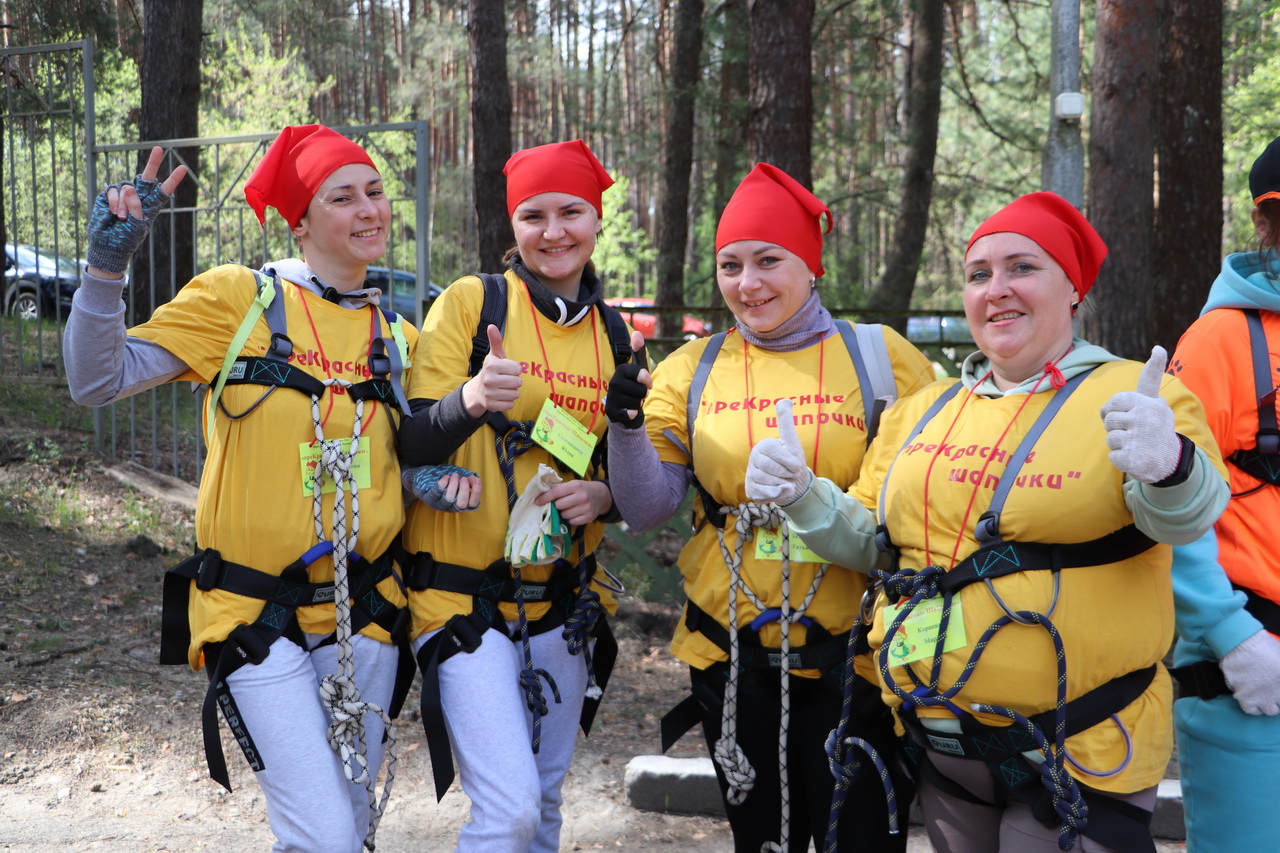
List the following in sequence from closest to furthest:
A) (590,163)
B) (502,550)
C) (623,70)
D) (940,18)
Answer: (502,550) → (590,163) → (940,18) → (623,70)

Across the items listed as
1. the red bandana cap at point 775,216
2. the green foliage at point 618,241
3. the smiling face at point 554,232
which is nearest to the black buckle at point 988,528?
the red bandana cap at point 775,216

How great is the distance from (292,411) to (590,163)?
1.10m

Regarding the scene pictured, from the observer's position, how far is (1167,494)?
202 cm

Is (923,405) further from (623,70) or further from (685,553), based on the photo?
(623,70)

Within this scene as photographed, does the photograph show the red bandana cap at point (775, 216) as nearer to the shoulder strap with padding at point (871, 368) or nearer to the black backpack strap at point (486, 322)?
the shoulder strap with padding at point (871, 368)

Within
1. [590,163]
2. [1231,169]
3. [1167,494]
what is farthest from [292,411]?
[1231,169]

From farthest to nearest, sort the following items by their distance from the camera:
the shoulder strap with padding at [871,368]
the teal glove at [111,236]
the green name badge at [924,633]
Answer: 1. the shoulder strap with padding at [871,368]
2. the teal glove at [111,236]
3. the green name badge at [924,633]

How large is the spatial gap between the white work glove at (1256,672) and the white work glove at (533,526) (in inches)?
62.6

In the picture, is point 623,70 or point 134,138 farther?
point 623,70

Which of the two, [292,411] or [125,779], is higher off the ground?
[292,411]

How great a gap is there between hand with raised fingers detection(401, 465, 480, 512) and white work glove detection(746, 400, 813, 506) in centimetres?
69

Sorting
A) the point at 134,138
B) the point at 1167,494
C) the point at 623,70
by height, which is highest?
the point at 623,70

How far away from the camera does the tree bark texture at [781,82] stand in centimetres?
692

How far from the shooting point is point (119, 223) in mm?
2424
